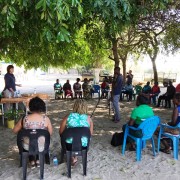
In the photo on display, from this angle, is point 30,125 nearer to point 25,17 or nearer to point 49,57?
point 25,17

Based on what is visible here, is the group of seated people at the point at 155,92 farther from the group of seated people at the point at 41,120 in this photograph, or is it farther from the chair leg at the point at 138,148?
the group of seated people at the point at 41,120

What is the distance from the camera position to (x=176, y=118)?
480cm

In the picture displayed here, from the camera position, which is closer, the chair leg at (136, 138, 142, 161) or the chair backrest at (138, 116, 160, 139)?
the chair backrest at (138, 116, 160, 139)

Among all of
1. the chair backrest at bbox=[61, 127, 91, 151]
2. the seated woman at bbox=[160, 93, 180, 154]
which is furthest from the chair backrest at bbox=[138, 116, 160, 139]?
the chair backrest at bbox=[61, 127, 91, 151]

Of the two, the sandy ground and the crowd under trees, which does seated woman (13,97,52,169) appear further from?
the crowd under trees

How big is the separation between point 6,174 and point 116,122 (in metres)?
4.34

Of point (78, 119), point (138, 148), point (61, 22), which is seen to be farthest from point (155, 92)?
point (61, 22)

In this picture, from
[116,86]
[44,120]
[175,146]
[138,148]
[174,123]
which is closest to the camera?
[44,120]

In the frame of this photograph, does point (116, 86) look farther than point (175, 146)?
Yes

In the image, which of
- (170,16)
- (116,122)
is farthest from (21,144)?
(170,16)

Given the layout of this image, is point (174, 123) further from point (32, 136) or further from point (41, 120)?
point (32, 136)

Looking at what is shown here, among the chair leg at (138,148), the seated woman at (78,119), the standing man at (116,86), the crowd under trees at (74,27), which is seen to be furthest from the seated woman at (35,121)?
the standing man at (116,86)

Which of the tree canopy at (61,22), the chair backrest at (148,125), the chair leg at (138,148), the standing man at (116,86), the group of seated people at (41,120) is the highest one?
the tree canopy at (61,22)

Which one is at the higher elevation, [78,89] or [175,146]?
[78,89]
